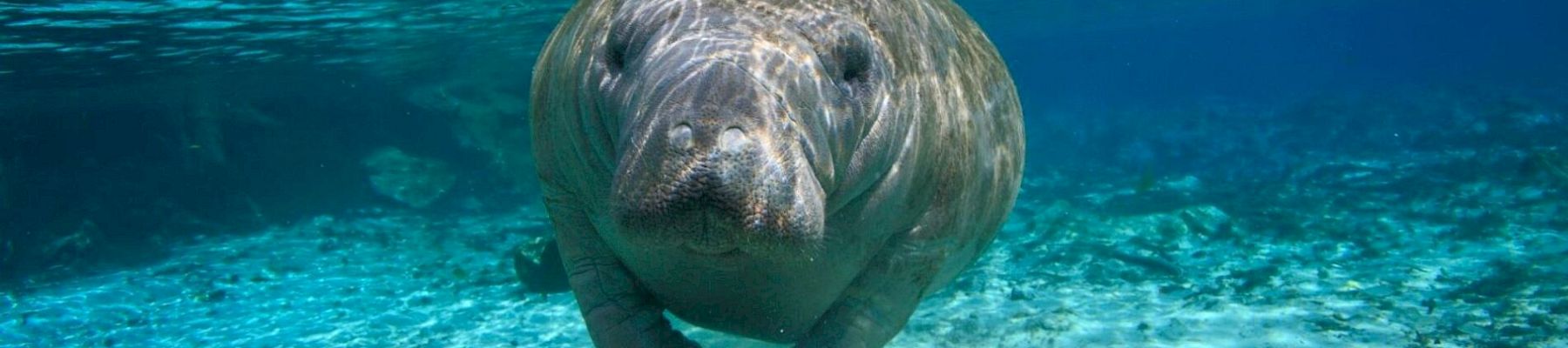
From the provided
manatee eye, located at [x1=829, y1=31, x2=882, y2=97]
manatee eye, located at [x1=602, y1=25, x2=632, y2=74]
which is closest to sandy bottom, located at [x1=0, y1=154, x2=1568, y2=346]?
manatee eye, located at [x1=829, y1=31, x2=882, y2=97]

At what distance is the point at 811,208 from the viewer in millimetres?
2117

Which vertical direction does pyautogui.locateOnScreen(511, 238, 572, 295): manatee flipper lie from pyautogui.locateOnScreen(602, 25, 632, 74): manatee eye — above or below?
above

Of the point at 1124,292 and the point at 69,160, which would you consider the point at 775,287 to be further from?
the point at 69,160

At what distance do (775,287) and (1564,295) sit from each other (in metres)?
7.80

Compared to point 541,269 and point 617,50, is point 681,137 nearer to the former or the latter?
point 617,50

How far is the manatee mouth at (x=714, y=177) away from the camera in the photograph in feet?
6.37

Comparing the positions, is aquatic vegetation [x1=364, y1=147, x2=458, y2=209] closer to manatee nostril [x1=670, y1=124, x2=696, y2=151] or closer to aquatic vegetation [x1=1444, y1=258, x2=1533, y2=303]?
aquatic vegetation [x1=1444, y1=258, x2=1533, y2=303]

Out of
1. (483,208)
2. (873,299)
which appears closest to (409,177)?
(483,208)

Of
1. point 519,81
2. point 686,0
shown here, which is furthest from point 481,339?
point 519,81

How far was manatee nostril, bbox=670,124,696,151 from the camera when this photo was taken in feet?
6.43

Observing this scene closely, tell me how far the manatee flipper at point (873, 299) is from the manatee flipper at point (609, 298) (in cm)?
53

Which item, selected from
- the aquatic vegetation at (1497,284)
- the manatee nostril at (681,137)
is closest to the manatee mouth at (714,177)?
the manatee nostril at (681,137)

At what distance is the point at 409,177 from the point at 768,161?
60.2ft

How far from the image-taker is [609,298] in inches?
140
